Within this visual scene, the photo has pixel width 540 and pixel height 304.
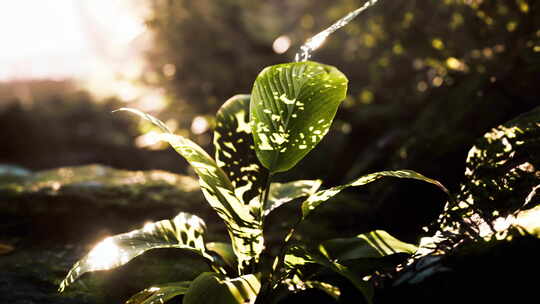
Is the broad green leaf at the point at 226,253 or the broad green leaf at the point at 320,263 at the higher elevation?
the broad green leaf at the point at 226,253

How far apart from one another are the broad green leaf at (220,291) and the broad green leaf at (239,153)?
1.71 feet

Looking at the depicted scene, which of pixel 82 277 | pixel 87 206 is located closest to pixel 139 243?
pixel 82 277

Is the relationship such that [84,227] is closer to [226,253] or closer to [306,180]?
[226,253]

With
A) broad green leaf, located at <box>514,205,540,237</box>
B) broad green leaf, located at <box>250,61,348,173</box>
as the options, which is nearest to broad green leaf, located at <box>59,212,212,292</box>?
broad green leaf, located at <box>250,61,348,173</box>

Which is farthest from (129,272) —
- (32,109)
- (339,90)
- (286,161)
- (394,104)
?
(32,109)

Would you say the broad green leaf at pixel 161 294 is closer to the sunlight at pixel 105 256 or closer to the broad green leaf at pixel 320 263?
the sunlight at pixel 105 256

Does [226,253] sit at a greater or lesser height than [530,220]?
greater

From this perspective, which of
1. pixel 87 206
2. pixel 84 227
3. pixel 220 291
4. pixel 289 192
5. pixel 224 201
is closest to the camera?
pixel 220 291

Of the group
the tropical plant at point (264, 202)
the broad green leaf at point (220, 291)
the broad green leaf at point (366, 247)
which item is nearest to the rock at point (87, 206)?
the tropical plant at point (264, 202)

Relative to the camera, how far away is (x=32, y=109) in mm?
8734

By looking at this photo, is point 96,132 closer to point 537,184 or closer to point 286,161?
point 286,161

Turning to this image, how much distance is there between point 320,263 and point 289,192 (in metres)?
0.67

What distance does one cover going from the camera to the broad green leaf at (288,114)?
1.56 meters

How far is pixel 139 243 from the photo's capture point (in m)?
1.54
